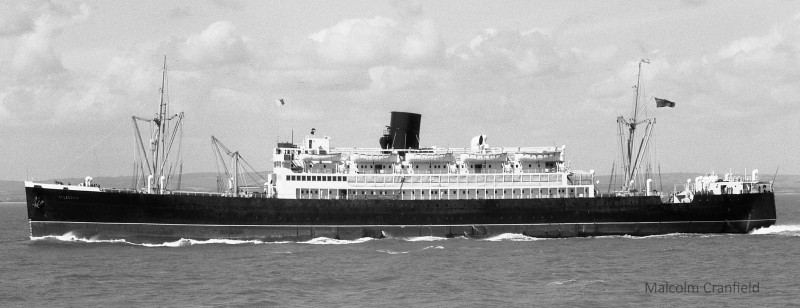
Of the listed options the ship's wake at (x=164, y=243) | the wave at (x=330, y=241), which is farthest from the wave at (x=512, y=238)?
the ship's wake at (x=164, y=243)

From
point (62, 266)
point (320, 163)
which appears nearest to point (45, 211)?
point (62, 266)

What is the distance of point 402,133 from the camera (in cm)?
5988

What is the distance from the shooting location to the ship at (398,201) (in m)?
54.4

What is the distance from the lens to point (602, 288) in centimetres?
3712

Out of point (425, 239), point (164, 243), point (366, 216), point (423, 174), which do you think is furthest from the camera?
point (423, 174)

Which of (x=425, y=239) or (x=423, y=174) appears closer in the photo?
(x=425, y=239)

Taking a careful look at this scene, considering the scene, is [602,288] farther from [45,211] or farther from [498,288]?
[45,211]

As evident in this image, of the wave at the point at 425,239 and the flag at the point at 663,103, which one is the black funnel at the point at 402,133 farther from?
the flag at the point at 663,103

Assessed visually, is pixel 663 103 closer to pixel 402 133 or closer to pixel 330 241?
pixel 402 133

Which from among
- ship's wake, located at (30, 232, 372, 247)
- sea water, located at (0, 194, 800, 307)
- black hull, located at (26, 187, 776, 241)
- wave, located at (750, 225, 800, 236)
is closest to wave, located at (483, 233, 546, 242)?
sea water, located at (0, 194, 800, 307)

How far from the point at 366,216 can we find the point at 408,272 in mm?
14686

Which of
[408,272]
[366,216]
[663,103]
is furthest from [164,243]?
[663,103]

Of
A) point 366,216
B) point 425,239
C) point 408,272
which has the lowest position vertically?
Result: point 408,272

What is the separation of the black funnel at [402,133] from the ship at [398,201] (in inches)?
2.8
